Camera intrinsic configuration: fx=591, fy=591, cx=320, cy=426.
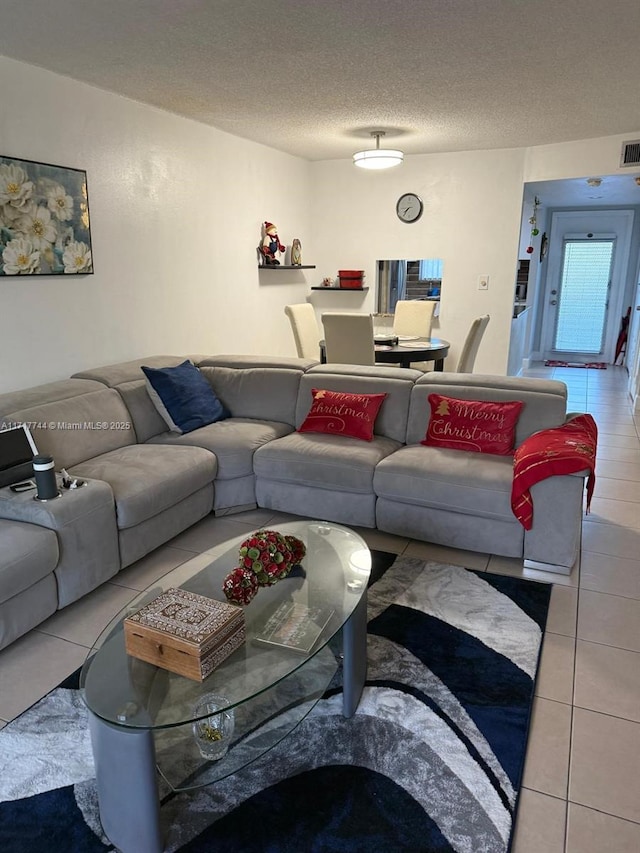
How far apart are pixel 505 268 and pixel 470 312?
1.70ft

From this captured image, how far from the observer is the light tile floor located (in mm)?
1563

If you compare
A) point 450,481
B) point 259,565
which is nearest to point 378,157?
point 450,481

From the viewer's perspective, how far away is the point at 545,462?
103 inches

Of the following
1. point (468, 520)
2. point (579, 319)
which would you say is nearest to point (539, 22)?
point (468, 520)

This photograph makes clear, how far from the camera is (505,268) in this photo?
5.61 meters

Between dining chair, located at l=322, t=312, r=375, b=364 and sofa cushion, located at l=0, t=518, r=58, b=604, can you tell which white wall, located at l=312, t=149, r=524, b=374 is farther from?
sofa cushion, located at l=0, t=518, r=58, b=604

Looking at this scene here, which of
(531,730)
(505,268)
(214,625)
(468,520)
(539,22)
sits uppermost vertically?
(539,22)

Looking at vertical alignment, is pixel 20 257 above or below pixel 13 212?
below

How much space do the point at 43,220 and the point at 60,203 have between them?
0.16 meters

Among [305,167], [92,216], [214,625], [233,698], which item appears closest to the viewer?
[233,698]

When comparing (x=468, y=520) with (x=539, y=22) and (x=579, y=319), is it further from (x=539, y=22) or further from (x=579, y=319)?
(x=579, y=319)

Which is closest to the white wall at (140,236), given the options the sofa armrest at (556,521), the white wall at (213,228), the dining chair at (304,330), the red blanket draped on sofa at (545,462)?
the white wall at (213,228)

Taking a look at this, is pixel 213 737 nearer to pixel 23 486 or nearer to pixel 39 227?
pixel 23 486

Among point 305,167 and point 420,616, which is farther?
point 305,167
